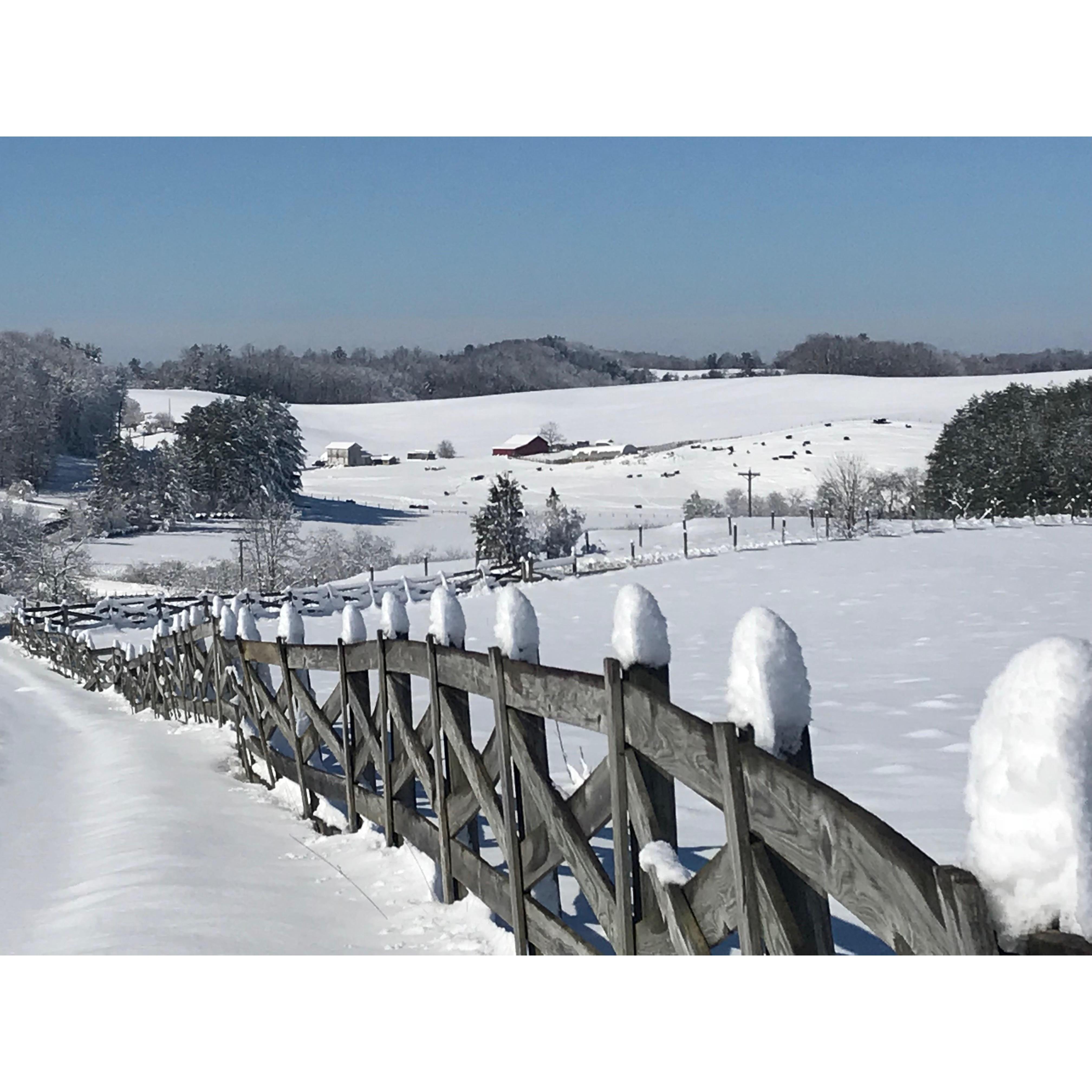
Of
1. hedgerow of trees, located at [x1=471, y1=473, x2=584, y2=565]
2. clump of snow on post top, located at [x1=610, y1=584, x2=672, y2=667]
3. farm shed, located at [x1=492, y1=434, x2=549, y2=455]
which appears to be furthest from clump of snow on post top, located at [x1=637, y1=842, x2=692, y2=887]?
farm shed, located at [x1=492, y1=434, x2=549, y2=455]

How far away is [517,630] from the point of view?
139 inches

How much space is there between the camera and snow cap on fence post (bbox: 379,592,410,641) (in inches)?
189

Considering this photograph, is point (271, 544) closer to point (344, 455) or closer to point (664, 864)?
point (344, 455)

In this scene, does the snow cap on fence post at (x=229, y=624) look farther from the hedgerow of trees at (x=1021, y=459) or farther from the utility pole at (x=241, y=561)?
the hedgerow of trees at (x=1021, y=459)

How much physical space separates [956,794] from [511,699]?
134 inches

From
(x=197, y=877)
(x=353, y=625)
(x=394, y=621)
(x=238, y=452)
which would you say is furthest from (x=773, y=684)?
(x=238, y=452)

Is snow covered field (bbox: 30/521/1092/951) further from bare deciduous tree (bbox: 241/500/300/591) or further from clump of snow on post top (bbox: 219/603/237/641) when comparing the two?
bare deciduous tree (bbox: 241/500/300/591)

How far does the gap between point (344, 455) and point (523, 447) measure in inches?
386

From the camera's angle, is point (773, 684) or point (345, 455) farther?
point (345, 455)

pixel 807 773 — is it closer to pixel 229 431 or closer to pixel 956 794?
pixel 956 794

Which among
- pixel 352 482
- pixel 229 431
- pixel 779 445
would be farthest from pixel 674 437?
pixel 229 431

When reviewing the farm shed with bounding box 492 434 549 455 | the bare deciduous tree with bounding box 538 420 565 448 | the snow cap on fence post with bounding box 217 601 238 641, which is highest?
the bare deciduous tree with bounding box 538 420 565 448

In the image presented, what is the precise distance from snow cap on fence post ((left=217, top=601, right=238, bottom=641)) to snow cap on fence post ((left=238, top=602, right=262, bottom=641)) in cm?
16
